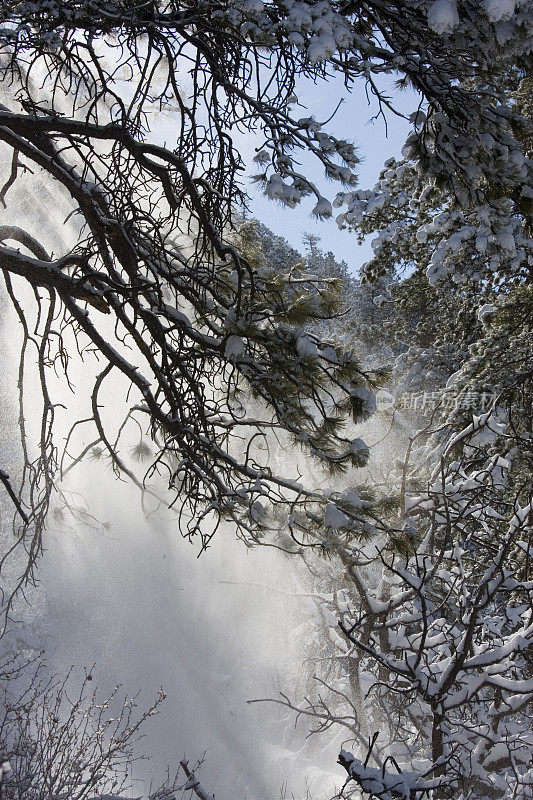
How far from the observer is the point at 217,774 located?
13750 millimetres

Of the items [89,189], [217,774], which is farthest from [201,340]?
[217,774]

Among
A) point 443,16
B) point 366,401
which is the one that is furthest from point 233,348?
point 443,16

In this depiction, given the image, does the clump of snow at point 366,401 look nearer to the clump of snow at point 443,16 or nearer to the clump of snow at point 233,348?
the clump of snow at point 233,348

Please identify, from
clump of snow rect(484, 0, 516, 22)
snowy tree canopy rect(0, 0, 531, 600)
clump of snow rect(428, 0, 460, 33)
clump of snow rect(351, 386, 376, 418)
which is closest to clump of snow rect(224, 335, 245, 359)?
snowy tree canopy rect(0, 0, 531, 600)

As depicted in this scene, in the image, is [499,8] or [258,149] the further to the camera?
[258,149]

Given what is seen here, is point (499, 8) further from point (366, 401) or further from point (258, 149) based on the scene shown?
point (366, 401)

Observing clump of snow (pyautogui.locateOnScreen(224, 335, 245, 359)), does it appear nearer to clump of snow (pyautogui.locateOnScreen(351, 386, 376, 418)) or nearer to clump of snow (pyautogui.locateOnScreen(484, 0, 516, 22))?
clump of snow (pyautogui.locateOnScreen(351, 386, 376, 418))

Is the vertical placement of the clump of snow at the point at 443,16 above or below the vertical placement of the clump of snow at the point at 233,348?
above

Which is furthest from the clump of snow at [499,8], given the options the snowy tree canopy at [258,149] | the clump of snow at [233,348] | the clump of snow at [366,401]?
the clump of snow at [366,401]

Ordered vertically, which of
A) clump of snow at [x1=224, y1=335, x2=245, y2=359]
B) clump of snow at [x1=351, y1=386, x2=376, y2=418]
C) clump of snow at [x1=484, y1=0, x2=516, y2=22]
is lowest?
clump of snow at [x1=224, y1=335, x2=245, y2=359]

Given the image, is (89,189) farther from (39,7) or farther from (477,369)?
(477,369)

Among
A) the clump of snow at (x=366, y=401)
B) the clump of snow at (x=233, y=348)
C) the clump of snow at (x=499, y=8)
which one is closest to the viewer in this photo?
the clump of snow at (x=499, y=8)

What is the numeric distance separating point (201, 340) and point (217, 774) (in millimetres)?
13942

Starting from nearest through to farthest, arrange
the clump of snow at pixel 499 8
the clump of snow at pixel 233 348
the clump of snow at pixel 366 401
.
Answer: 1. the clump of snow at pixel 499 8
2. the clump of snow at pixel 233 348
3. the clump of snow at pixel 366 401
